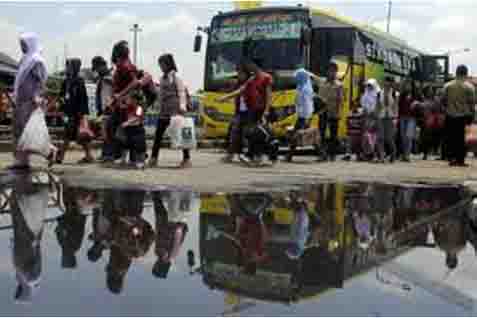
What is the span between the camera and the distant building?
86.0 feet

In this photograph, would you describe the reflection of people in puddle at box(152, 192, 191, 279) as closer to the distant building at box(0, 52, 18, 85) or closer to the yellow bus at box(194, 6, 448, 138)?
the yellow bus at box(194, 6, 448, 138)

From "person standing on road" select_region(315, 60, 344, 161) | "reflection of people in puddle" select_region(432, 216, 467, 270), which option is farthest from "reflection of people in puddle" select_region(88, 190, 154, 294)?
"person standing on road" select_region(315, 60, 344, 161)

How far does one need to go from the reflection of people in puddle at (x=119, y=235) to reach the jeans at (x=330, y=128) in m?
8.06

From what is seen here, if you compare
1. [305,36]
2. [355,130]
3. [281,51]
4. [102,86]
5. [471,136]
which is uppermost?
[305,36]

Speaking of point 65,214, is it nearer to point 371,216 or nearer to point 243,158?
point 371,216

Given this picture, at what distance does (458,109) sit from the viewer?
12625mm

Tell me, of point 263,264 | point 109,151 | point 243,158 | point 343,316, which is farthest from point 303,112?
point 343,316

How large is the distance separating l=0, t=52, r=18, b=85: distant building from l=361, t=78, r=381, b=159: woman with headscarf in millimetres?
14567

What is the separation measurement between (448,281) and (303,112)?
30.1 feet

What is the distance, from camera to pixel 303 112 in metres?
13.0

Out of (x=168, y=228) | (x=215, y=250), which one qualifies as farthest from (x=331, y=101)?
(x=215, y=250)

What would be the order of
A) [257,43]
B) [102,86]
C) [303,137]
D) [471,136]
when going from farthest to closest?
1. [471,136]
2. [257,43]
3. [303,137]
4. [102,86]

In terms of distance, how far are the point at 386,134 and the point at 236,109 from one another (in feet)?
13.9

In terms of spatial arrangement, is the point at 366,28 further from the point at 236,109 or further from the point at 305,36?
the point at 236,109
